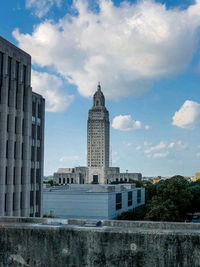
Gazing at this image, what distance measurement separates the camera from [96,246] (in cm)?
926

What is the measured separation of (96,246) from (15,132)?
103 ft

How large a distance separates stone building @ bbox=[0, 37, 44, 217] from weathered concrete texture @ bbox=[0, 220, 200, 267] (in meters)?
26.1

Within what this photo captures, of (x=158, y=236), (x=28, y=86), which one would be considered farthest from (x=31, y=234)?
(x=28, y=86)

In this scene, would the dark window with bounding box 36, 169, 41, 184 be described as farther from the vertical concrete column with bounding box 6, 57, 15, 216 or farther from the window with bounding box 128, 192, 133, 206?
the window with bounding box 128, 192, 133, 206

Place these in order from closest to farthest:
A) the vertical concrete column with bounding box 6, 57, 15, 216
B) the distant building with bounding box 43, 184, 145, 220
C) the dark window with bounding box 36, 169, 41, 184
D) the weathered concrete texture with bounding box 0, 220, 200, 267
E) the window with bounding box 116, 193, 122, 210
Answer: the weathered concrete texture with bounding box 0, 220, 200, 267 < the vertical concrete column with bounding box 6, 57, 15, 216 < the dark window with bounding box 36, 169, 41, 184 < the distant building with bounding box 43, 184, 145, 220 < the window with bounding box 116, 193, 122, 210

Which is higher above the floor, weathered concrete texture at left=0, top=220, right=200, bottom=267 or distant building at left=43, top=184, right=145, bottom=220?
weathered concrete texture at left=0, top=220, right=200, bottom=267

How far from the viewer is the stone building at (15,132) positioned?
118 feet

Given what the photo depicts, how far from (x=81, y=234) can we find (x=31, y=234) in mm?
1742

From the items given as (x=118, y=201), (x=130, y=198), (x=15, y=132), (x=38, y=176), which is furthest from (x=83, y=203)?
(x=15, y=132)

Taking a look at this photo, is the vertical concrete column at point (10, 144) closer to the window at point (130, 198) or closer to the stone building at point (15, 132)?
the stone building at point (15, 132)

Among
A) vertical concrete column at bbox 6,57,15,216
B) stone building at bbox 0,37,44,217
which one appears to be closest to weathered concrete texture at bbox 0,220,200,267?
stone building at bbox 0,37,44,217

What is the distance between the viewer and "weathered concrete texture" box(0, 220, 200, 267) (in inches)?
342

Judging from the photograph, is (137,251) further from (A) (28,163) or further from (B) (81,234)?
(A) (28,163)

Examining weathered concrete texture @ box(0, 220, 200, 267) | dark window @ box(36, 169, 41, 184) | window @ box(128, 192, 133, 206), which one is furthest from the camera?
window @ box(128, 192, 133, 206)
